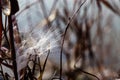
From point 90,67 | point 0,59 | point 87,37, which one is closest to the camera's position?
point 0,59

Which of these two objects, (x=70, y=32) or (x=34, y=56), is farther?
(x=70, y=32)

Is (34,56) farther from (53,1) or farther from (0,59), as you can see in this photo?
(53,1)

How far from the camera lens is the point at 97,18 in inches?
54.2

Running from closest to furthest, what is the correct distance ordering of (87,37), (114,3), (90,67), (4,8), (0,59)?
(4,8) → (0,59) → (114,3) → (87,37) → (90,67)

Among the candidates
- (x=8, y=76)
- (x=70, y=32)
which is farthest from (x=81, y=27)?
(x=8, y=76)

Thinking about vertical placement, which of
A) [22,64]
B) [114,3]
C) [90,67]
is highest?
[114,3]

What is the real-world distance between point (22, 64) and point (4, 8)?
0.12 metres

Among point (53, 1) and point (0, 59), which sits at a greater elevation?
point (53, 1)

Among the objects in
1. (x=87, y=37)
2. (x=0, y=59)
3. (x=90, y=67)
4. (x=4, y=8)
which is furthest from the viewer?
(x=90, y=67)

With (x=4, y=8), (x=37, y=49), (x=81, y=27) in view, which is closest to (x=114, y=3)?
(x=81, y=27)

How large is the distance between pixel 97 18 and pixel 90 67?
0.68 feet

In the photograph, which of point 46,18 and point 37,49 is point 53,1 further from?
point 37,49

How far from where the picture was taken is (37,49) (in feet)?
1.93

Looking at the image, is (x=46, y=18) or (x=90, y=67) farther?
(x=90, y=67)
